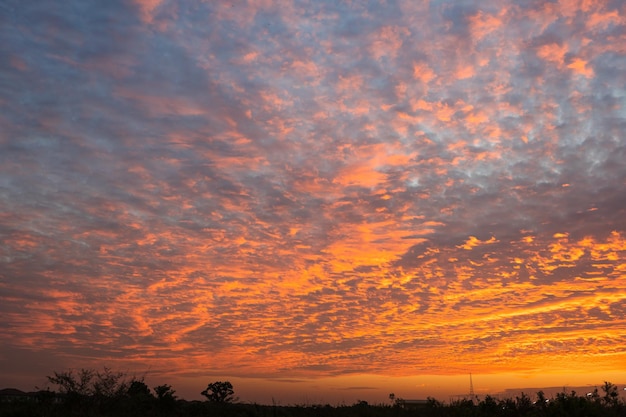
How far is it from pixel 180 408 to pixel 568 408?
26.4 meters

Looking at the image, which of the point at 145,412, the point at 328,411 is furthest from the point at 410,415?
the point at 145,412

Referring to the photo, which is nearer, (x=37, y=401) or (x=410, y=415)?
(x=37, y=401)

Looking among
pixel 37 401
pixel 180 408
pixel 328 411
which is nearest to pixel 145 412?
pixel 180 408

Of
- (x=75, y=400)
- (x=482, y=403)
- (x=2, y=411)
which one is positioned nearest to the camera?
(x=2, y=411)

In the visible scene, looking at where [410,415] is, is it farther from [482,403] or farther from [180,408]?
[180,408]

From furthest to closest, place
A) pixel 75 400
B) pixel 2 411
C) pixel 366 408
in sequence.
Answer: pixel 366 408
pixel 75 400
pixel 2 411

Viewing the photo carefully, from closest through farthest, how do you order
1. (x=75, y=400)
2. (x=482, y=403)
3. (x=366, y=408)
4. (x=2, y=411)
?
(x=2, y=411) < (x=75, y=400) < (x=482, y=403) < (x=366, y=408)

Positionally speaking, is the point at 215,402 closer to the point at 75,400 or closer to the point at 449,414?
the point at 75,400

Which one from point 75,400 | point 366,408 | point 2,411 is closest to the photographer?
point 2,411

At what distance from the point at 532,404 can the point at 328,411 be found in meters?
14.9

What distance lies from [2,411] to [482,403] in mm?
32192

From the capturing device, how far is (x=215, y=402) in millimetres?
48750

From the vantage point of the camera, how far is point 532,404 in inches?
1615

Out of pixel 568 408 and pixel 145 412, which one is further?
pixel 145 412
